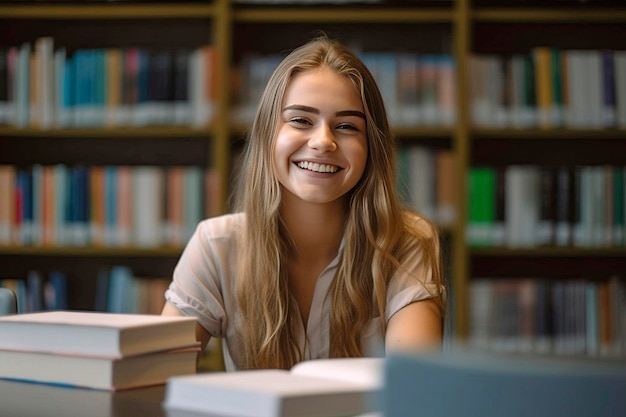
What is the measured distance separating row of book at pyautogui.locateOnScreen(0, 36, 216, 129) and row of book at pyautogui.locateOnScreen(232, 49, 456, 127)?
A: 12cm

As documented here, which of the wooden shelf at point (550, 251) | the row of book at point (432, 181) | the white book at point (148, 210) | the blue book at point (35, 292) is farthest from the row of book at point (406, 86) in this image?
the blue book at point (35, 292)

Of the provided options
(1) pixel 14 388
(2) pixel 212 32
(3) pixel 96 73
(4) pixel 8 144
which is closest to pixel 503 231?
(2) pixel 212 32

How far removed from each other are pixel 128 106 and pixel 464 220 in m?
1.22

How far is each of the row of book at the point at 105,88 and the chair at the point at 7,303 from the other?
5.89ft

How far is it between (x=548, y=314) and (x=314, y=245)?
170cm

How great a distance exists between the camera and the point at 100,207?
330 cm

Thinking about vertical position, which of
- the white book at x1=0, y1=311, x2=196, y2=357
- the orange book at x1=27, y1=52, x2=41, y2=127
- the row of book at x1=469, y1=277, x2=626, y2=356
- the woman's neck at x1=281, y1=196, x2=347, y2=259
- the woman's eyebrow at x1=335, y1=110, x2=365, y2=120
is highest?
the orange book at x1=27, y1=52, x2=41, y2=127

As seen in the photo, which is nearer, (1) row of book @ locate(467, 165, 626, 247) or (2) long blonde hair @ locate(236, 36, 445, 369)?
(2) long blonde hair @ locate(236, 36, 445, 369)

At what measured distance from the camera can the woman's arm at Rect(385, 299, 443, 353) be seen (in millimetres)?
1653

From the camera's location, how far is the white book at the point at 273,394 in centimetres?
90

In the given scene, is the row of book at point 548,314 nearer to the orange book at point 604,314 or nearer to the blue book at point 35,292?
the orange book at point 604,314

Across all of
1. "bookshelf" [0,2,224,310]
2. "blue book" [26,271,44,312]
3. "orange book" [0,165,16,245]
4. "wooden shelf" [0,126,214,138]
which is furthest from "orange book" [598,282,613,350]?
"orange book" [0,165,16,245]

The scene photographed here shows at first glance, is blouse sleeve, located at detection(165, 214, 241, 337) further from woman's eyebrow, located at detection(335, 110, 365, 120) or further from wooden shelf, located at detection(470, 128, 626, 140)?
wooden shelf, located at detection(470, 128, 626, 140)

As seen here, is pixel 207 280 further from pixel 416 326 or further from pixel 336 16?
pixel 336 16
